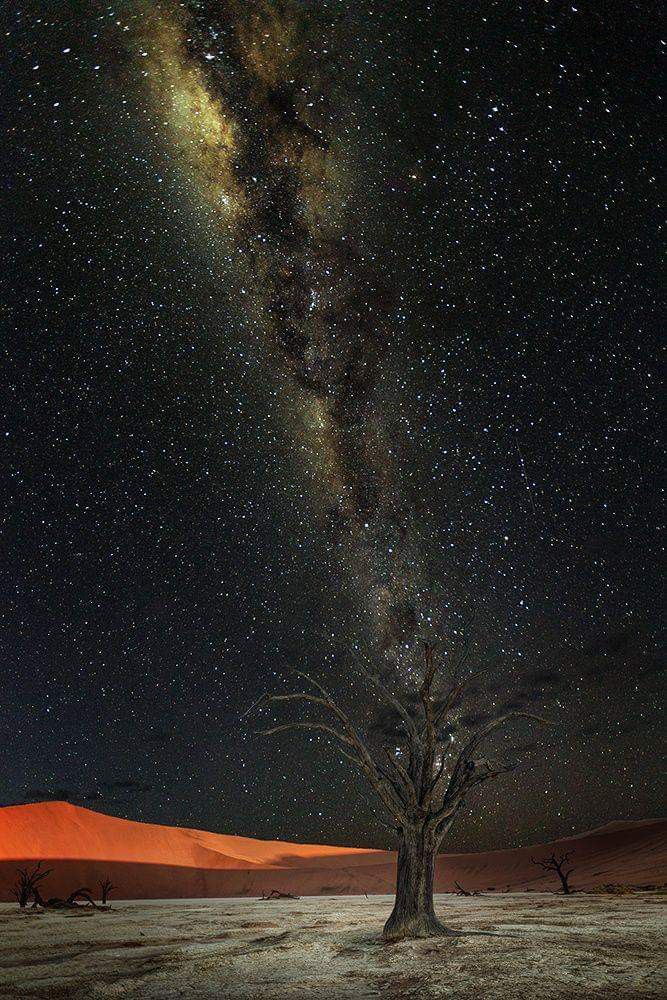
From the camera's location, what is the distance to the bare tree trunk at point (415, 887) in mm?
8141

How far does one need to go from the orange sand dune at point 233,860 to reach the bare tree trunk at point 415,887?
37.0m

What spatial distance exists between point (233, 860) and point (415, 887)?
8922 cm

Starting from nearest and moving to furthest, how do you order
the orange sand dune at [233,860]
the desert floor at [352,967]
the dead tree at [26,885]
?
the desert floor at [352,967] → the dead tree at [26,885] → the orange sand dune at [233,860]

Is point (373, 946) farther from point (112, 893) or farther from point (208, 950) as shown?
point (112, 893)

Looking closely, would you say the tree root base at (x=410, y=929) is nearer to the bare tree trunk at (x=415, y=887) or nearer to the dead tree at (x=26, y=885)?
the bare tree trunk at (x=415, y=887)

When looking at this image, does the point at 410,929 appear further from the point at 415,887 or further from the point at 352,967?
the point at 352,967

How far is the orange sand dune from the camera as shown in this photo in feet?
181

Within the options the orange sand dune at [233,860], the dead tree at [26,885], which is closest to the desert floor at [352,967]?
the dead tree at [26,885]

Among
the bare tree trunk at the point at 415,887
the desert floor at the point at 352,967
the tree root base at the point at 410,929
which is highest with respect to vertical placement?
the bare tree trunk at the point at 415,887

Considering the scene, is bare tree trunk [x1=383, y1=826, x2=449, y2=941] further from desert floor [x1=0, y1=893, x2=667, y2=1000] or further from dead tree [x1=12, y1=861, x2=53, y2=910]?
dead tree [x1=12, y1=861, x2=53, y2=910]

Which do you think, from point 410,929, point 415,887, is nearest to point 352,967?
point 415,887

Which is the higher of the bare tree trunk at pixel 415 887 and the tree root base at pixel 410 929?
the bare tree trunk at pixel 415 887

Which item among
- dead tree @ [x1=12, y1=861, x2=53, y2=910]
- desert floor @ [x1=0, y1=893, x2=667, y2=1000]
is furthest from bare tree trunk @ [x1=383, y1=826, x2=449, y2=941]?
dead tree @ [x1=12, y1=861, x2=53, y2=910]

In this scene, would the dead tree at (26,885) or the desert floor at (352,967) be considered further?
the dead tree at (26,885)
